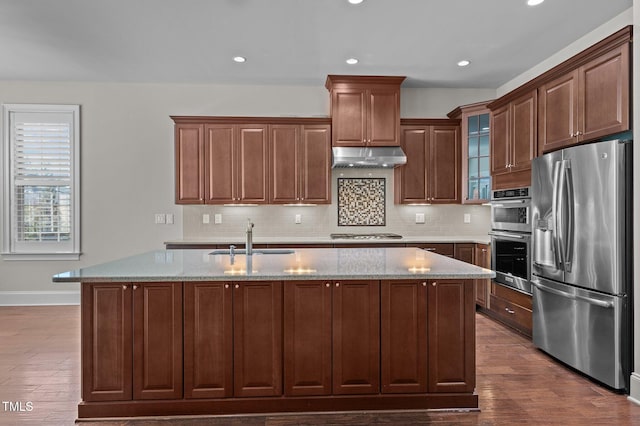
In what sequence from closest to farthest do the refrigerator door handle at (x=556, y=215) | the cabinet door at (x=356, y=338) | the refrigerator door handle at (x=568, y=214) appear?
the cabinet door at (x=356, y=338), the refrigerator door handle at (x=568, y=214), the refrigerator door handle at (x=556, y=215)

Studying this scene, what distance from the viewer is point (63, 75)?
5086mm

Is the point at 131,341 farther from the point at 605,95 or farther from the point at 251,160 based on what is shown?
the point at 605,95

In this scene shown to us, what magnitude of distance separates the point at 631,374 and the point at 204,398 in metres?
2.77

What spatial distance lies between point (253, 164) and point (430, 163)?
2290 mm

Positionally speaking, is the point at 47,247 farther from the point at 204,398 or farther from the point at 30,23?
the point at 204,398

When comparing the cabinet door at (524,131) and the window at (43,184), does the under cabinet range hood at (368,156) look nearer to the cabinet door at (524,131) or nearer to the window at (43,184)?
the cabinet door at (524,131)

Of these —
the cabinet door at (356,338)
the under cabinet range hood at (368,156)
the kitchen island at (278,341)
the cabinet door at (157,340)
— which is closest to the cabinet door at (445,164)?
the under cabinet range hood at (368,156)

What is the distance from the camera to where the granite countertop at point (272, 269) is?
2260mm

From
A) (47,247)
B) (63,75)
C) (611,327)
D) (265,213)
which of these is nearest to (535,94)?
(611,327)

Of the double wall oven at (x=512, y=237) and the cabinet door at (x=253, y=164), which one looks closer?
the double wall oven at (x=512, y=237)

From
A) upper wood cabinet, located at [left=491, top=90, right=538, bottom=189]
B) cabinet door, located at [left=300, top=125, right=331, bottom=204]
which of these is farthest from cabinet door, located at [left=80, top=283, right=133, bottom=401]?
upper wood cabinet, located at [left=491, top=90, right=538, bottom=189]

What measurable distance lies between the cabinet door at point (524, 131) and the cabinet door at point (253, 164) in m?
2.80

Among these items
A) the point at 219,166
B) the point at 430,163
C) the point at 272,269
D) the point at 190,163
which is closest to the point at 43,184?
the point at 190,163

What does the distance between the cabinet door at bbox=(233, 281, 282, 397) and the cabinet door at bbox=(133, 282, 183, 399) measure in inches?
13.3
